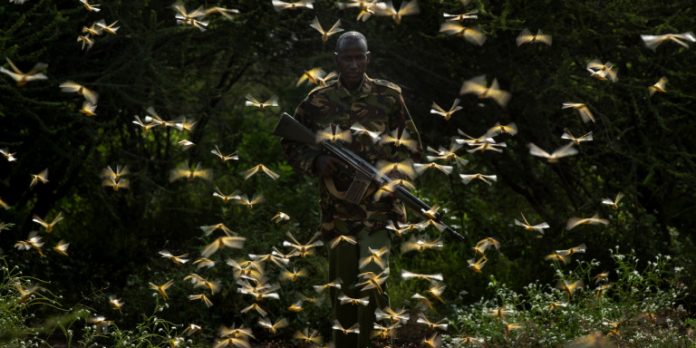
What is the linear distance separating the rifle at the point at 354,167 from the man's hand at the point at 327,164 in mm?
34

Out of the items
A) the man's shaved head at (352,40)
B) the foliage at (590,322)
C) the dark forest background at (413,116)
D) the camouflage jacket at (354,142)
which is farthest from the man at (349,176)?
the dark forest background at (413,116)

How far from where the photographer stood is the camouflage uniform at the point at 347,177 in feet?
18.2

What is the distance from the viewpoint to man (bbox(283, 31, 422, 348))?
5531mm

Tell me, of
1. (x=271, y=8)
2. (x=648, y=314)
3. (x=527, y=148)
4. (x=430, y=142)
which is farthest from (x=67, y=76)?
(x=648, y=314)

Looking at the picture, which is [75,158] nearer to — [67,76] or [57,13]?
[67,76]

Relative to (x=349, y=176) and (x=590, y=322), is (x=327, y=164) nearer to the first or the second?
(x=349, y=176)

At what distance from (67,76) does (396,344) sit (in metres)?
3.21

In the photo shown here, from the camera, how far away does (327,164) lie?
5496 millimetres

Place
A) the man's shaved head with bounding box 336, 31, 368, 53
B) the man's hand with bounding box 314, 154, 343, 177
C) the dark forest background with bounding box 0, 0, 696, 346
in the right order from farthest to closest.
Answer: the dark forest background with bounding box 0, 0, 696, 346, the man's hand with bounding box 314, 154, 343, 177, the man's shaved head with bounding box 336, 31, 368, 53

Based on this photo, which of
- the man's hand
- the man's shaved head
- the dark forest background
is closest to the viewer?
the man's shaved head

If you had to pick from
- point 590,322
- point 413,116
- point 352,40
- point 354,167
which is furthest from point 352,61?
point 413,116

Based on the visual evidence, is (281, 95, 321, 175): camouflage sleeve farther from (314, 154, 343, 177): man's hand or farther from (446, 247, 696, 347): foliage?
(446, 247, 696, 347): foliage

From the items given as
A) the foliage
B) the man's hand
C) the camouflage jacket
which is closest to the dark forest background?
the foliage

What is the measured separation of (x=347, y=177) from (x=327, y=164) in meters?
0.16
